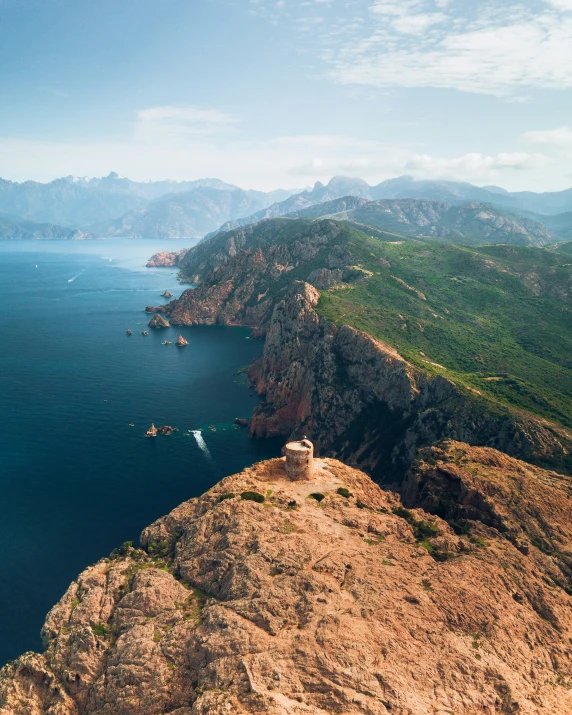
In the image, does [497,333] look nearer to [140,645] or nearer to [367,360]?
[367,360]

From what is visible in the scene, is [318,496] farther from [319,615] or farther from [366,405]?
[366,405]

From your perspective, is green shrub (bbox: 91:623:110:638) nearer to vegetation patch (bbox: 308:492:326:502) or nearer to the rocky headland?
vegetation patch (bbox: 308:492:326:502)

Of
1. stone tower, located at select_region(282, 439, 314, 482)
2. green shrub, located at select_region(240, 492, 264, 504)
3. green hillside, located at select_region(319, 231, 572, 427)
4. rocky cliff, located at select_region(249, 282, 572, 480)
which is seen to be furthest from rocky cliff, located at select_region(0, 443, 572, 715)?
green hillside, located at select_region(319, 231, 572, 427)

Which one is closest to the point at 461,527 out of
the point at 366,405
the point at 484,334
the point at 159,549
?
the point at 159,549

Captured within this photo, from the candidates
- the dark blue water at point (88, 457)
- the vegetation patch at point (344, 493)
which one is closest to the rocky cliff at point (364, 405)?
the dark blue water at point (88, 457)

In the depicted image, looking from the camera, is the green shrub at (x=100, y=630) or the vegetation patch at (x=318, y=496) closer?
the green shrub at (x=100, y=630)

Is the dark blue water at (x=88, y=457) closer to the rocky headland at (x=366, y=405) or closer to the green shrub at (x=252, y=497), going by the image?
the rocky headland at (x=366, y=405)

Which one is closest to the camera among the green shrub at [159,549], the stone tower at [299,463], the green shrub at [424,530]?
the green shrub at [424,530]
